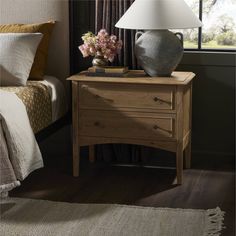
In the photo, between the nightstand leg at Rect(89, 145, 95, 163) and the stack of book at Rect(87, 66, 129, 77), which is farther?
the nightstand leg at Rect(89, 145, 95, 163)

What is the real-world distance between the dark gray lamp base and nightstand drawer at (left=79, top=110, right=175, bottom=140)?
0.30 m

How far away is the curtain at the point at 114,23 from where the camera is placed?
4.36m

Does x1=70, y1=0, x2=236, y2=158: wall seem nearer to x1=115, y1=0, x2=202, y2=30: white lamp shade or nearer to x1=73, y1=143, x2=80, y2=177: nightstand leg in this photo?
Answer: x1=115, y1=0, x2=202, y2=30: white lamp shade

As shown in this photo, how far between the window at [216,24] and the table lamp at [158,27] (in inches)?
20.7

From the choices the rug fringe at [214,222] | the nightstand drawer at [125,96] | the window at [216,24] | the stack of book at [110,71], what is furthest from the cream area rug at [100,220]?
the window at [216,24]

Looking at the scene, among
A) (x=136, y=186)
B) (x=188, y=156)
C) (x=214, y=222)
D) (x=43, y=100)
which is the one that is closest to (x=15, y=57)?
(x=43, y=100)

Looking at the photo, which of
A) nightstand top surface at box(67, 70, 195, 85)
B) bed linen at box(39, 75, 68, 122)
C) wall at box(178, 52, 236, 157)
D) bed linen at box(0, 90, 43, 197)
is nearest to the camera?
bed linen at box(0, 90, 43, 197)

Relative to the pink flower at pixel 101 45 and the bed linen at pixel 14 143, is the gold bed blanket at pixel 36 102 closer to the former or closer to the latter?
the bed linen at pixel 14 143

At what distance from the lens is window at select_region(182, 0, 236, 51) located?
4.47 meters

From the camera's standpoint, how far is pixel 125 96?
399cm

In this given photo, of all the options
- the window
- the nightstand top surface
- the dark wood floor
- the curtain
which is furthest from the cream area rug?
the window

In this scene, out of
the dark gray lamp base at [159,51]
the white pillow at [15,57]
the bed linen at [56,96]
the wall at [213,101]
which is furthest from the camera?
the wall at [213,101]

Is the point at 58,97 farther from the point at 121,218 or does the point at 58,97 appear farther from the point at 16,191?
the point at 121,218

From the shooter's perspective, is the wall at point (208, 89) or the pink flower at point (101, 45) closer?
the pink flower at point (101, 45)
